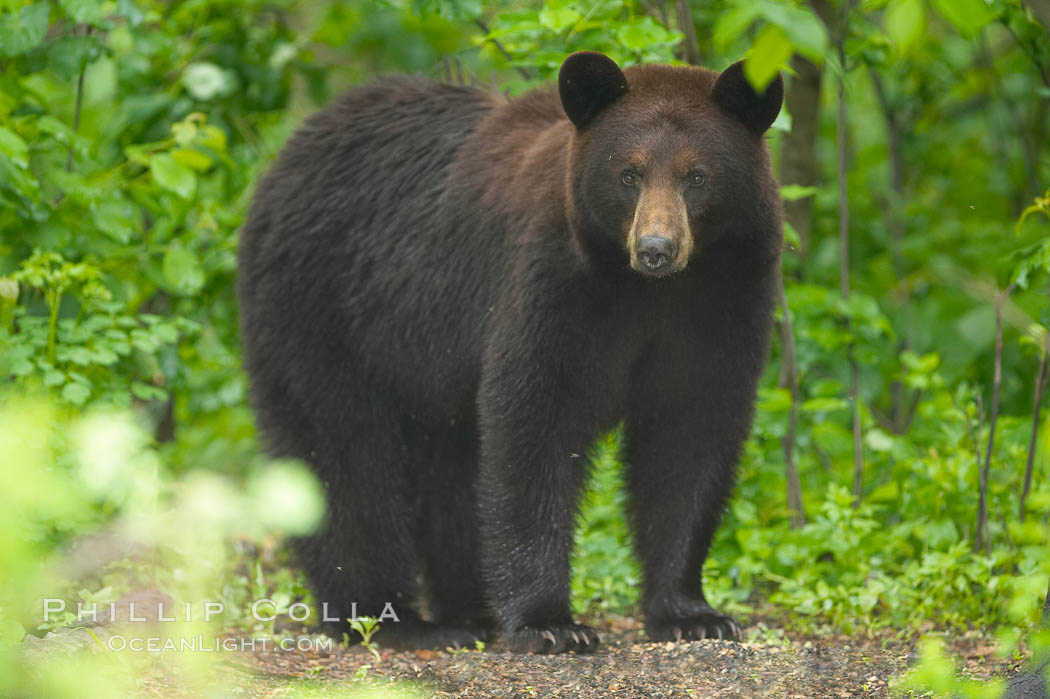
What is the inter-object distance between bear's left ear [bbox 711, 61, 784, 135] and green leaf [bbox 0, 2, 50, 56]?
2435 mm

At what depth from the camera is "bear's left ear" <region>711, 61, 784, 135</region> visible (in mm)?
3600

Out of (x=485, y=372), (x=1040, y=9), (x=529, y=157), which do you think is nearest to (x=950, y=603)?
(x=485, y=372)

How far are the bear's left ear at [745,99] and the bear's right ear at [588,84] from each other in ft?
0.94

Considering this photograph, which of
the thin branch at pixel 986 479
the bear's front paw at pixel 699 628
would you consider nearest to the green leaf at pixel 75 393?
the bear's front paw at pixel 699 628

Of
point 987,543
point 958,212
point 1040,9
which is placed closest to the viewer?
point 1040,9

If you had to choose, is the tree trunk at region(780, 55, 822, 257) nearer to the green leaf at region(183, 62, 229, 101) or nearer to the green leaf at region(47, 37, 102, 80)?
the green leaf at region(183, 62, 229, 101)

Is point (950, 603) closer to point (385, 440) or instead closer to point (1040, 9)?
point (385, 440)

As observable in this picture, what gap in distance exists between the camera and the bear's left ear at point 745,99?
360 cm

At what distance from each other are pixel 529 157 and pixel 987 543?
6.62 ft

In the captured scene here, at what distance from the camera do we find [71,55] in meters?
4.84

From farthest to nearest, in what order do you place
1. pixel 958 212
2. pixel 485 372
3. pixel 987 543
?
1. pixel 958 212
2. pixel 987 543
3. pixel 485 372

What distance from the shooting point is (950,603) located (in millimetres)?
4211

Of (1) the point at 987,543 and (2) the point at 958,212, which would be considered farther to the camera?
(2) the point at 958,212

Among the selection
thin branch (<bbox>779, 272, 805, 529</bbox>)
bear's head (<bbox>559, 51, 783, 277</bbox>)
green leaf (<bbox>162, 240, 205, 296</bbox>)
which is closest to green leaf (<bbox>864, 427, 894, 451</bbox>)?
thin branch (<bbox>779, 272, 805, 529</bbox>)
